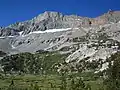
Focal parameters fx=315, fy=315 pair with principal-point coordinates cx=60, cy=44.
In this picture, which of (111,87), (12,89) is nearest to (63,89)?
(111,87)

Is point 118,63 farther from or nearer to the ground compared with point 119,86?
farther from the ground

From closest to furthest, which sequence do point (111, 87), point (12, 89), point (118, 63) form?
point (111, 87) < point (118, 63) < point (12, 89)

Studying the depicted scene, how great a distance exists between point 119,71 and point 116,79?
2703 mm

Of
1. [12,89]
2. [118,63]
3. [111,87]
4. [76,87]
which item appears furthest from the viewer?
[12,89]

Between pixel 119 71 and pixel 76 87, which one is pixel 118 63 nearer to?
pixel 119 71

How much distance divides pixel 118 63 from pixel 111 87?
10.8m

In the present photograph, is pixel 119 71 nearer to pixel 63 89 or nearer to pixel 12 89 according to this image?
pixel 63 89

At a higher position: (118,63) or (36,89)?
(118,63)

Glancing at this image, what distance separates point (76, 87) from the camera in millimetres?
88188

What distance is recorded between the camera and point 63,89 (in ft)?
302

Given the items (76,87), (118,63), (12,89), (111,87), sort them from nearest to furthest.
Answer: (76,87), (111,87), (118,63), (12,89)

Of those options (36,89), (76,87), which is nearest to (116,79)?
(76,87)

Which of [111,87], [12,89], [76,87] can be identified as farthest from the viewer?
[12,89]

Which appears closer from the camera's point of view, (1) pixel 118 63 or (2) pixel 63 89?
(2) pixel 63 89
